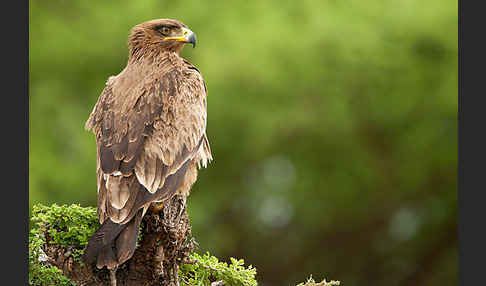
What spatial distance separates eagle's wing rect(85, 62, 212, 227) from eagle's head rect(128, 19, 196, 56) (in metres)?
0.24

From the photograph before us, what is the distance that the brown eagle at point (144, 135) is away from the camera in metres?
3.78

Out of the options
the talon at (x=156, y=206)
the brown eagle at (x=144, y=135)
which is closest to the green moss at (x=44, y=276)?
the brown eagle at (x=144, y=135)

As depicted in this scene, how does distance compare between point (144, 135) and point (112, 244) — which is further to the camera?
point (144, 135)

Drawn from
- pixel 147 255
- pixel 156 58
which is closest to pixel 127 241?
pixel 147 255

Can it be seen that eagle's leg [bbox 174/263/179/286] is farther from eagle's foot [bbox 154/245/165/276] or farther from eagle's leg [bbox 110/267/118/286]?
eagle's leg [bbox 110/267/118/286]

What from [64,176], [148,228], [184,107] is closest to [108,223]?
[148,228]

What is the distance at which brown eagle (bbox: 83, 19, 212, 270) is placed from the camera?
3777 mm

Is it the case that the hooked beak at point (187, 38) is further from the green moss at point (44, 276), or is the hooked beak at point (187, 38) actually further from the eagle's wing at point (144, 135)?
the green moss at point (44, 276)

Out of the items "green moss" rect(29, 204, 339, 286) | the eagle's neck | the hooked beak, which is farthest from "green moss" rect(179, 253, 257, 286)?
the hooked beak

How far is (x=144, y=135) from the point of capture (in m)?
4.18

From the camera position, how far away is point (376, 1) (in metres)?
8.73

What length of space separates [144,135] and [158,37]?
3.38 ft

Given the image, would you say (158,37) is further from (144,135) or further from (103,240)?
(103,240)

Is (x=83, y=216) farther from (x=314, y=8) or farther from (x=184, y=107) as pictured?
(x=314, y=8)
